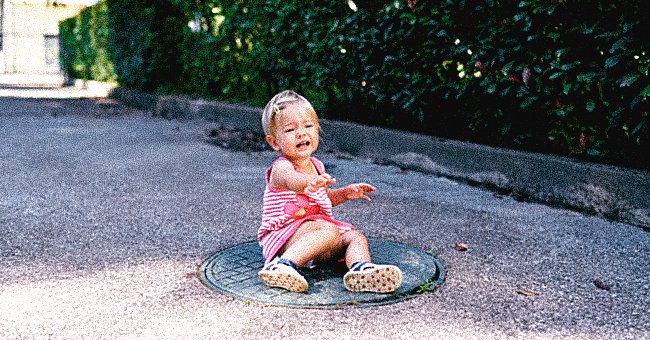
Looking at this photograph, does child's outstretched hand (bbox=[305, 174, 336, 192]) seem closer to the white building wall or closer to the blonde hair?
the blonde hair

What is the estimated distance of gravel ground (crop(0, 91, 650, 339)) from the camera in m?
2.21

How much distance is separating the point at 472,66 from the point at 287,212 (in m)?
2.44

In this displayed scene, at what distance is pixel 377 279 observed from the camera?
245 centimetres

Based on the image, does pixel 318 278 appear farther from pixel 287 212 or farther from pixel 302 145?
pixel 302 145

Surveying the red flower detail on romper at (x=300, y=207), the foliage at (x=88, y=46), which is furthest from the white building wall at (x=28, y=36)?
the red flower detail on romper at (x=300, y=207)

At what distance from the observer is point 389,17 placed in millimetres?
5426

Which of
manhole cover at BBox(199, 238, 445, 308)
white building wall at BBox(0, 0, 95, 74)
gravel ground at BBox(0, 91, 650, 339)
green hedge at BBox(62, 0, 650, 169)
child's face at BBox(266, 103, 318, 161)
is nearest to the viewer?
gravel ground at BBox(0, 91, 650, 339)

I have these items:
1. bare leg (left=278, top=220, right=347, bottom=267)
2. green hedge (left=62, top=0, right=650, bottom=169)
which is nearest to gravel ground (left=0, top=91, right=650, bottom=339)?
bare leg (left=278, top=220, right=347, bottom=267)

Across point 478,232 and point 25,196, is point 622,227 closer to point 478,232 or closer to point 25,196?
point 478,232

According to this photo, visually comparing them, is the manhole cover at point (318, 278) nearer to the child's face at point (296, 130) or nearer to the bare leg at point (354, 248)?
the bare leg at point (354, 248)

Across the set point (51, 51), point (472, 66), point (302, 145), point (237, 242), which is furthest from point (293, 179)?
point (51, 51)

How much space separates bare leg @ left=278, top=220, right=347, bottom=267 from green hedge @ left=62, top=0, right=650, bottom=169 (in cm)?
180

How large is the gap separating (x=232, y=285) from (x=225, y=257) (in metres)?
0.39

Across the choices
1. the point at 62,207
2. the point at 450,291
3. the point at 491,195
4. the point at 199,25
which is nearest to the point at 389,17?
the point at 491,195
